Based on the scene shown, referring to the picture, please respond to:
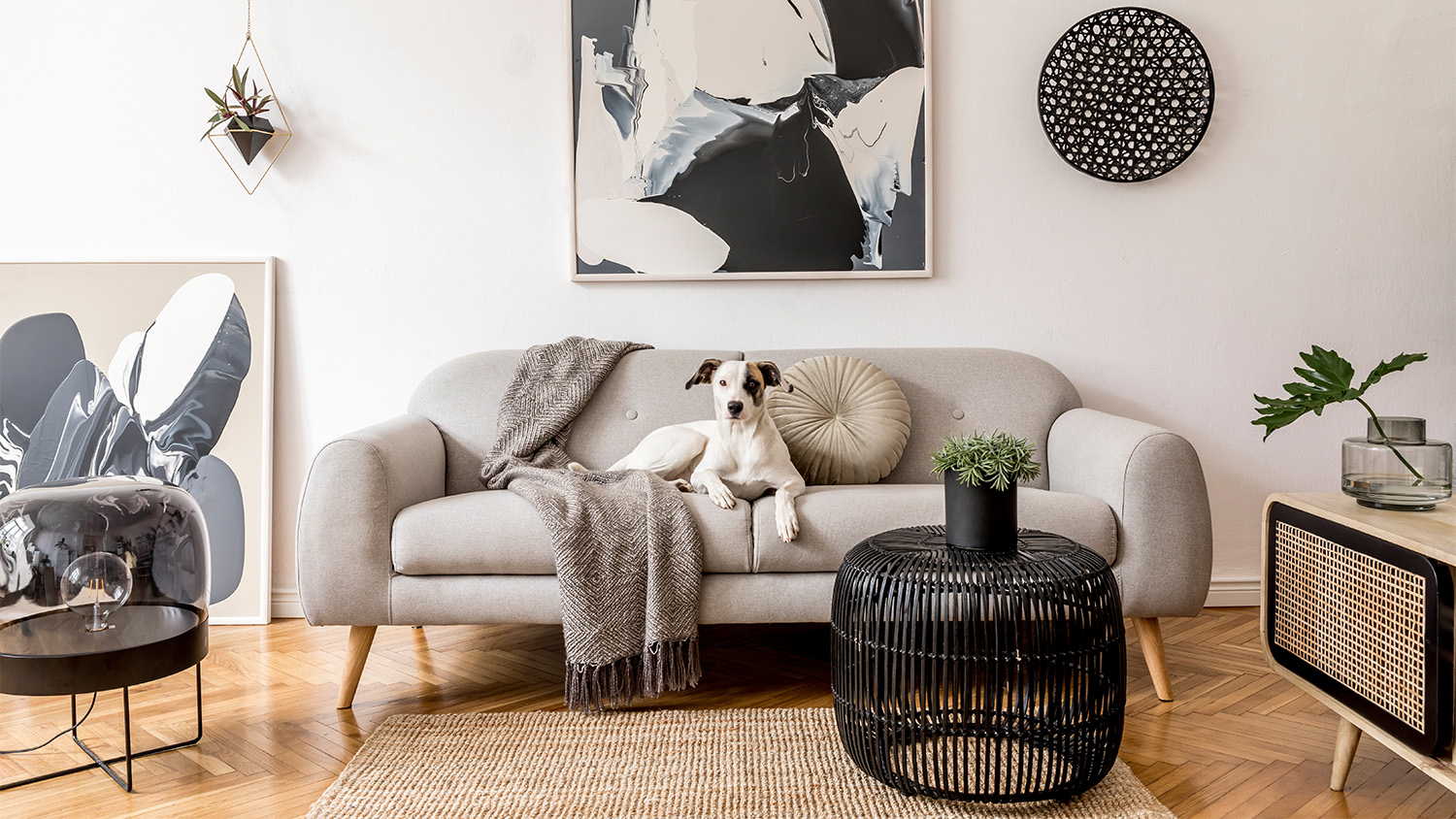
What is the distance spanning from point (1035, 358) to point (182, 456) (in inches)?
110

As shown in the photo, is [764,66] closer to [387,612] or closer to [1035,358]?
[1035,358]

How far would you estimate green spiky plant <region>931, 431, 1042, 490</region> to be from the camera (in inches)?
68.6

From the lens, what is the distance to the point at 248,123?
120 inches

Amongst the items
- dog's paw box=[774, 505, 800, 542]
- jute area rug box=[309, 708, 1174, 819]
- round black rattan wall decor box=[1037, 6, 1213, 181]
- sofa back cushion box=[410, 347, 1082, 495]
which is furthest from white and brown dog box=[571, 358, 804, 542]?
round black rattan wall decor box=[1037, 6, 1213, 181]

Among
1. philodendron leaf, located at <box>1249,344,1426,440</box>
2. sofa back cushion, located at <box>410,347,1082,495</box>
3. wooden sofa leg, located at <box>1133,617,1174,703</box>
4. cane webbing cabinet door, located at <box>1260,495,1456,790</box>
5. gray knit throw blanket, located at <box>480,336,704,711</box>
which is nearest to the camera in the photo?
cane webbing cabinet door, located at <box>1260,495,1456,790</box>

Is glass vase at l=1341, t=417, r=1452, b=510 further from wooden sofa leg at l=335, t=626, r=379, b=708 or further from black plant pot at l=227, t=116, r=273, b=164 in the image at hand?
black plant pot at l=227, t=116, r=273, b=164

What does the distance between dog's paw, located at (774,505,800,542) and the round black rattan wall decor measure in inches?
67.8

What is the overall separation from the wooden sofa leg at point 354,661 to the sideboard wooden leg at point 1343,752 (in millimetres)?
2102

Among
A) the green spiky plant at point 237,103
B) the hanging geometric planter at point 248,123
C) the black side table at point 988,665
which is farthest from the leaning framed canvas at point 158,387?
the black side table at point 988,665

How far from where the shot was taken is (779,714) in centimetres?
218

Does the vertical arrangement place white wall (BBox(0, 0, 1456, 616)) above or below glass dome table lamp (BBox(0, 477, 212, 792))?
above

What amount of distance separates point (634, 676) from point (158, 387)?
2002 mm

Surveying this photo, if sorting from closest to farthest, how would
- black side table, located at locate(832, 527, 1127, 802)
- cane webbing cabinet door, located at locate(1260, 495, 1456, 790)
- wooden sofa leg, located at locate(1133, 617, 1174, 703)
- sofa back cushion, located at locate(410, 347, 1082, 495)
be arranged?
cane webbing cabinet door, located at locate(1260, 495, 1456, 790) < black side table, located at locate(832, 527, 1127, 802) < wooden sofa leg, located at locate(1133, 617, 1174, 703) < sofa back cushion, located at locate(410, 347, 1082, 495)

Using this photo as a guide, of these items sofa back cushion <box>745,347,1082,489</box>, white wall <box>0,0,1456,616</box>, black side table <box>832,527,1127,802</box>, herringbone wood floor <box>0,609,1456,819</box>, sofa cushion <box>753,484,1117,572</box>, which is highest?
white wall <box>0,0,1456,616</box>
